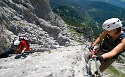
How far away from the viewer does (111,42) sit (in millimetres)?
11242

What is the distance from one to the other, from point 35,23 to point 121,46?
59027mm

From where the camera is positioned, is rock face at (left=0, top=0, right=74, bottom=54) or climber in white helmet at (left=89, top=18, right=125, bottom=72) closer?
climber in white helmet at (left=89, top=18, right=125, bottom=72)

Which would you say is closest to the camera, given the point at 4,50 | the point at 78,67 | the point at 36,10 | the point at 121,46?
the point at 121,46

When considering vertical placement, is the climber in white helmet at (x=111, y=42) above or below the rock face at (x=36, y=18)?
below

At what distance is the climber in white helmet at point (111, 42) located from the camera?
920 centimetres

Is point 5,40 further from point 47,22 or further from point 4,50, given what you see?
point 47,22

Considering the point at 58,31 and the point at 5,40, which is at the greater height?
the point at 58,31

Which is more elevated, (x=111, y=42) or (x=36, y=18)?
(x=36, y=18)

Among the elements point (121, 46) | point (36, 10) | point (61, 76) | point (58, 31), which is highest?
point (36, 10)

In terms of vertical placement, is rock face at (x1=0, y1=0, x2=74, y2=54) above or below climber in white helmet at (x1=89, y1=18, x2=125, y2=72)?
above

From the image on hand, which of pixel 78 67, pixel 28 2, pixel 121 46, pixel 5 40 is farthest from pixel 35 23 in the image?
pixel 121 46

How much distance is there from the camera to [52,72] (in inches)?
488

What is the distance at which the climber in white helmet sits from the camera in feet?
30.2

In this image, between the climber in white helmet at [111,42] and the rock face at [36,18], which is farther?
the rock face at [36,18]
